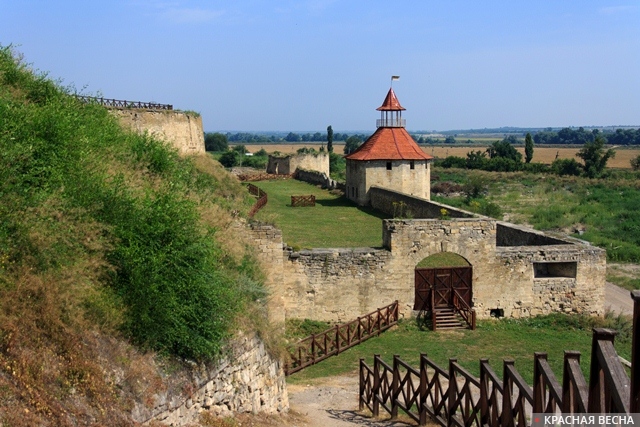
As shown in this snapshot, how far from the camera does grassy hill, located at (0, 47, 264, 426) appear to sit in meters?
6.93

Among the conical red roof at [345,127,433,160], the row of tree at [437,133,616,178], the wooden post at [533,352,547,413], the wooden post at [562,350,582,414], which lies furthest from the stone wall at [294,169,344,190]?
the wooden post at [562,350,582,414]

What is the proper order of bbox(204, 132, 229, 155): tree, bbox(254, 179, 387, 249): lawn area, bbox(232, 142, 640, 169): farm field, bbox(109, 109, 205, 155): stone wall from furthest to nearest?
bbox(204, 132, 229, 155): tree → bbox(232, 142, 640, 169): farm field → bbox(109, 109, 205, 155): stone wall → bbox(254, 179, 387, 249): lawn area

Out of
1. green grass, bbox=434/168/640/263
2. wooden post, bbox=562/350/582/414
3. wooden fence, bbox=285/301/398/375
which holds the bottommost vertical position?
wooden fence, bbox=285/301/398/375

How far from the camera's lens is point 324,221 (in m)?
27.4

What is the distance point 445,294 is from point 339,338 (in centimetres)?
335

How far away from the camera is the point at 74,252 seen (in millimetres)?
8547

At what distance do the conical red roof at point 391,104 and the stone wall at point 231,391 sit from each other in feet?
81.5

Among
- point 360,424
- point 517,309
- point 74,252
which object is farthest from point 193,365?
point 517,309

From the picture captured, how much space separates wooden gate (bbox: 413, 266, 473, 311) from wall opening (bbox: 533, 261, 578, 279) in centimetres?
197

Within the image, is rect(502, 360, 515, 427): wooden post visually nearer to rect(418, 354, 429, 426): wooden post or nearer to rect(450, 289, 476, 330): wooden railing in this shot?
rect(418, 354, 429, 426): wooden post

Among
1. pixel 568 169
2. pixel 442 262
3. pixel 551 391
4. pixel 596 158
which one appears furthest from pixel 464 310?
pixel 568 169

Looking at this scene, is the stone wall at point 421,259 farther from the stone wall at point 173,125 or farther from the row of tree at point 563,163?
the row of tree at point 563,163

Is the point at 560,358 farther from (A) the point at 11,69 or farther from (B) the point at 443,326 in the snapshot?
(A) the point at 11,69

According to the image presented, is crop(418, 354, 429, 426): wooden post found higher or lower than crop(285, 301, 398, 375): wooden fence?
higher
